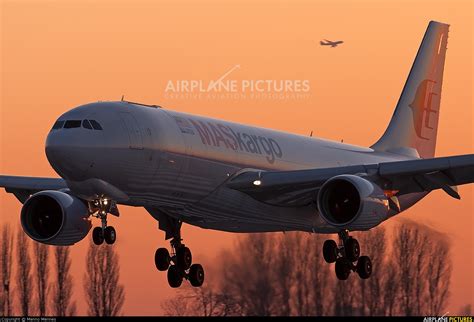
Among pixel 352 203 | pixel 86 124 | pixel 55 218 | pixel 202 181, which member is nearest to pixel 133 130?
pixel 86 124

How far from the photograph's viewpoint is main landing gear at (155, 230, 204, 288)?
6059cm

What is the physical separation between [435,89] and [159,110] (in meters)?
22.2

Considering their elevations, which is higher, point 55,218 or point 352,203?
point 55,218

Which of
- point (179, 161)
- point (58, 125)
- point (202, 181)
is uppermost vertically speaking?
point (58, 125)

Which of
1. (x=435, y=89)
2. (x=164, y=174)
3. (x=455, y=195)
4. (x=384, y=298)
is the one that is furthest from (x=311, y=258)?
(x=164, y=174)

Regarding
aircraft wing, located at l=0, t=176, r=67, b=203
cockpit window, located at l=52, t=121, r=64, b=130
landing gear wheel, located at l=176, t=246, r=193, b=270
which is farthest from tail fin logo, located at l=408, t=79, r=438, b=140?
cockpit window, located at l=52, t=121, r=64, b=130

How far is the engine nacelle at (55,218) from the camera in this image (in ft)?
188

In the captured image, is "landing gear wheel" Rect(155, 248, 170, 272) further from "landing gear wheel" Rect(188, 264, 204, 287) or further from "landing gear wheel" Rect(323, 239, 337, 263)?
"landing gear wheel" Rect(323, 239, 337, 263)

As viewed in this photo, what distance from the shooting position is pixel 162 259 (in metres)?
60.7

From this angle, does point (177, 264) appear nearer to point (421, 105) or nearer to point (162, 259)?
point (162, 259)

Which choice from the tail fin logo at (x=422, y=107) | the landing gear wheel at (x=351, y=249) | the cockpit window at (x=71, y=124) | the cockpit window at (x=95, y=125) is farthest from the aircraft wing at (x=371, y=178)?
the tail fin logo at (x=422, y=107)

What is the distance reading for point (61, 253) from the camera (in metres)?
82.9

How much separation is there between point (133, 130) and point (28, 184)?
1090cm

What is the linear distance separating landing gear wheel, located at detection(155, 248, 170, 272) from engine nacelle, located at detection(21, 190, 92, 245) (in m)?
3.85
